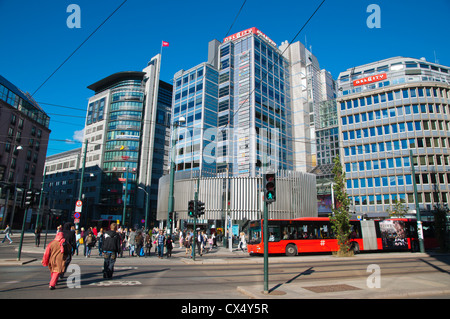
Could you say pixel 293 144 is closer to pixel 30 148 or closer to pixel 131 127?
pixel 131 127

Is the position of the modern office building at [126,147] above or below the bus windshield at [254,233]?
above

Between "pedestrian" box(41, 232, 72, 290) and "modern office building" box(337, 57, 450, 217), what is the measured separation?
49665 mm

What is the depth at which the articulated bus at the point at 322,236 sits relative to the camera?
73.0 ft

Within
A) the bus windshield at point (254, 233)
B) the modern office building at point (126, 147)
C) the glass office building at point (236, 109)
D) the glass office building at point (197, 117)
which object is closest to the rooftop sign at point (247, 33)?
the glass office building at point (236, 109)

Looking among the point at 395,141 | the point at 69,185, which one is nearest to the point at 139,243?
the point at 395,141

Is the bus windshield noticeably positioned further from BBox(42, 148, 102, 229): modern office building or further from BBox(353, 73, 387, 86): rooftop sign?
BBox(42, 148, 102, 229): modern office building

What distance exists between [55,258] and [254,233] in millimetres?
16785

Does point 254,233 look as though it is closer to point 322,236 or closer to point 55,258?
point 322,236

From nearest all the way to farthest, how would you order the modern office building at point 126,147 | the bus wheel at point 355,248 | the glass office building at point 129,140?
1. the bus wheel at point 355,248
2. the modern office building at point 126,147
3. the glass office building at point 129,140

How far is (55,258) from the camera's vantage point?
8.12m

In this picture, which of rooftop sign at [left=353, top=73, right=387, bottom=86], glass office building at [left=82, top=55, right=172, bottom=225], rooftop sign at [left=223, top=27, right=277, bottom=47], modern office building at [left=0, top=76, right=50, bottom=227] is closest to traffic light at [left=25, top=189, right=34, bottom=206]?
modern office building at [left=0, top=76, right=50, bottom=227]

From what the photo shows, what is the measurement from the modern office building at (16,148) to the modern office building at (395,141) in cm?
Answer: 6023

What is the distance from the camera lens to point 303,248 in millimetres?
22734

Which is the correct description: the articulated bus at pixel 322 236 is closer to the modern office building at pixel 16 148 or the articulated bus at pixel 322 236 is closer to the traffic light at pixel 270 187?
the traffic light at pixel 270 187
